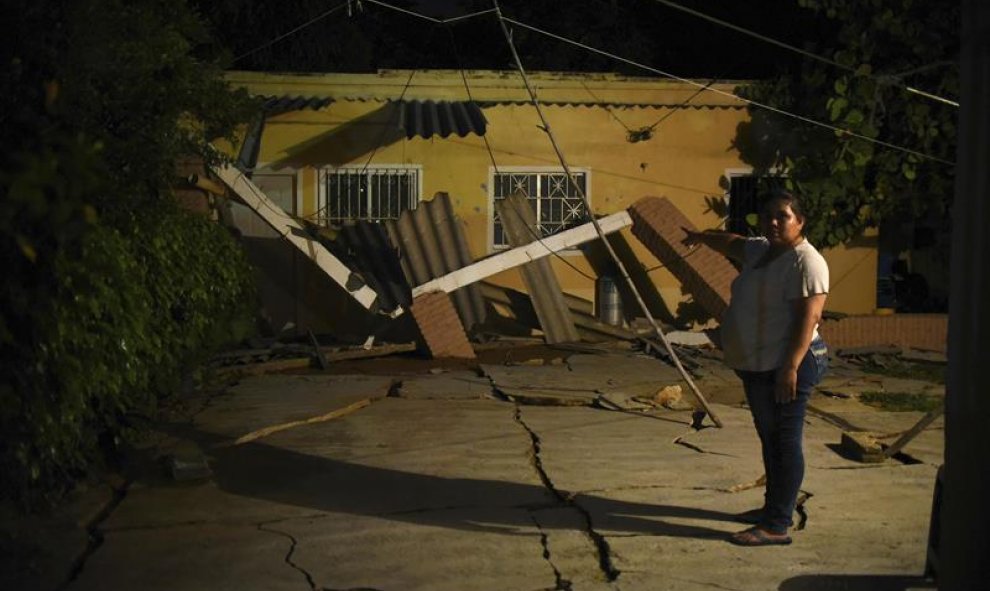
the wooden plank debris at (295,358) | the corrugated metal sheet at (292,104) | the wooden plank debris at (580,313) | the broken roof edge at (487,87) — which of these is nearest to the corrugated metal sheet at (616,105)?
the broken roof edge at (487,87)

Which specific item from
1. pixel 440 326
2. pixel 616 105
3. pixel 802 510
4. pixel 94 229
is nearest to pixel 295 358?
pixel 440 326

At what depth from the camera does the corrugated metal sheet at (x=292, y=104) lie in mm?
12836

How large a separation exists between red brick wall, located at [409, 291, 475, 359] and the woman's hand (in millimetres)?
7086

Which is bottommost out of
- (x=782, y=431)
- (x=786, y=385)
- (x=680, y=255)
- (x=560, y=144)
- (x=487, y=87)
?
(x=782, y=431)

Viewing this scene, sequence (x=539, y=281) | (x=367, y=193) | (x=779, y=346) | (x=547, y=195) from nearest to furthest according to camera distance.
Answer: (x=779, y=346) → (x=539, y=281) → (x=367, y=193) → (x=547, y=195)

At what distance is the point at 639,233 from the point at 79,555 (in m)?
9.38

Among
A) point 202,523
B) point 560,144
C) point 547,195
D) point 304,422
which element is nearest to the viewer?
point 202,523

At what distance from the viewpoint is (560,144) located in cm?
1438

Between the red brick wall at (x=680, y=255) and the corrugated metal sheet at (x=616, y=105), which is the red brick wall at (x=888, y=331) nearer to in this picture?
the red brick wall at (x=680, y=255)

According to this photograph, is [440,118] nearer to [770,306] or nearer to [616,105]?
[616,105]

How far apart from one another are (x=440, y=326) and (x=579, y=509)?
6274 millimetres

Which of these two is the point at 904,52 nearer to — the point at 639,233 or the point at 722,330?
the point at 639,233

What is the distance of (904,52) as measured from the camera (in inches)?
551

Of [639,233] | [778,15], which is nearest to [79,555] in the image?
[639,233]
